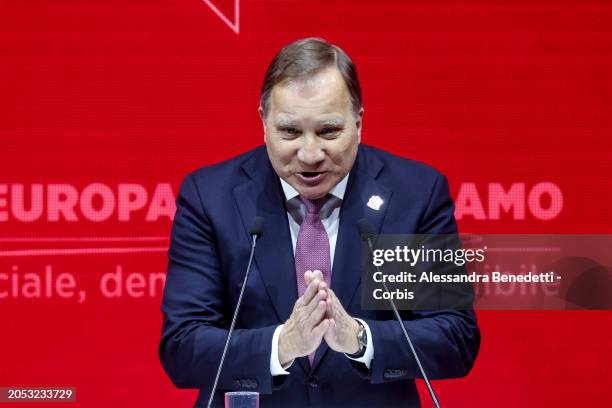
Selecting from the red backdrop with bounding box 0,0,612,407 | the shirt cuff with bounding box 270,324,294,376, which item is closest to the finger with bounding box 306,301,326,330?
the shirt cuff with bounding box 270,324,294,376

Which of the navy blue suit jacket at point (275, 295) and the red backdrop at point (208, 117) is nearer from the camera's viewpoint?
the navy blue suit jacket at point (275, 295)

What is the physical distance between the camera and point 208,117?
3.25 m

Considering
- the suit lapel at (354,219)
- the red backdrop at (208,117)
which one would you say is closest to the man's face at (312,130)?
the suit lapel at (354,219)

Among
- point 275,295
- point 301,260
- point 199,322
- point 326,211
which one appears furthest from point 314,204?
point 199,322

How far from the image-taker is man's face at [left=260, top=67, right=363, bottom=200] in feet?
7.73

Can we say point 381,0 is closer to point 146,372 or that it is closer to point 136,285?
point 136,285

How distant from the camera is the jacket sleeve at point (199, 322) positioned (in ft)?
7.44

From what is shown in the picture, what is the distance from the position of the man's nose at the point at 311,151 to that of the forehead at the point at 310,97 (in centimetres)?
6

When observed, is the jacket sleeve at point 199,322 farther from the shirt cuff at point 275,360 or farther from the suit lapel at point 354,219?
the suit lapel at point 354,219

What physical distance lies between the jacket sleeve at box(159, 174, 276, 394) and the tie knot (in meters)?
0.23

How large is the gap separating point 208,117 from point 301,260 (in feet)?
3.00

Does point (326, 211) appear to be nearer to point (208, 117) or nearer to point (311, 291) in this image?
point (311, 291)

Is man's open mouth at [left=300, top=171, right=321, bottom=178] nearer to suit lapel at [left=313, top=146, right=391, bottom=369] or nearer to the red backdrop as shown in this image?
suit lapel at [left=313, top=146, right=391, bottom=369]

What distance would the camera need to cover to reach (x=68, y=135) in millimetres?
3225
